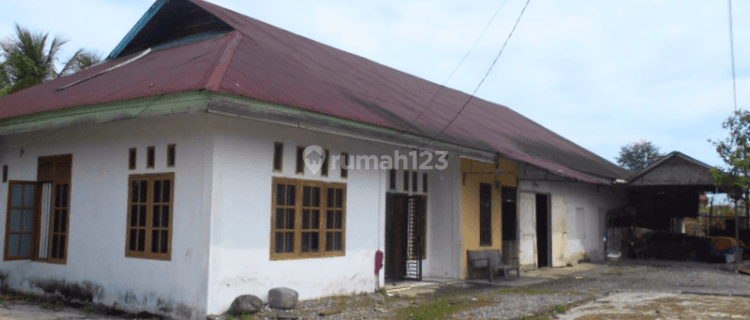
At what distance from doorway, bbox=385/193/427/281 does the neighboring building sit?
36 millimetres

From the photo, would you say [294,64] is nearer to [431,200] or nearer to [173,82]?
[173,82]

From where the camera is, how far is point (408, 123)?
11.0 m

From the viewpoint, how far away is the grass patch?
336 inches

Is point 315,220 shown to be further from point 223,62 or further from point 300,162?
point 223,62

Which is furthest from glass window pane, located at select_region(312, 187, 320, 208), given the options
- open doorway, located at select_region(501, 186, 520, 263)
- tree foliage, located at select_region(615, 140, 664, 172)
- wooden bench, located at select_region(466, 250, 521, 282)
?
tree foliage, located at select_region(615, 140, 664, 172)

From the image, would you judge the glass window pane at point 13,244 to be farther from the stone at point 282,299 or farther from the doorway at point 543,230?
the doorway at point 543,230

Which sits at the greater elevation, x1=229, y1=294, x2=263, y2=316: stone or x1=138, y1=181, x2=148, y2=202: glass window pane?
x1=138, y1=181, x2=148, y2=202: glass window pane

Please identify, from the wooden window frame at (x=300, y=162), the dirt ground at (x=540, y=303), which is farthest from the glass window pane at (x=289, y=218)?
the dirt ground at (x=540, y=303)

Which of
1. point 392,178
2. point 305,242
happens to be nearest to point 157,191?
point 305,242

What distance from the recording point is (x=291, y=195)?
9.38m

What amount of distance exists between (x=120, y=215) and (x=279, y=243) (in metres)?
2.41

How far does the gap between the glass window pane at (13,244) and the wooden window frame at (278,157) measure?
486 cm

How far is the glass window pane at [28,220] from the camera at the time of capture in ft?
34.8

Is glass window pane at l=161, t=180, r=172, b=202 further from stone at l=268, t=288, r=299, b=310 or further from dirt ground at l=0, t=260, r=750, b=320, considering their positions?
stone at l=268, t=288, r=299, b=310
